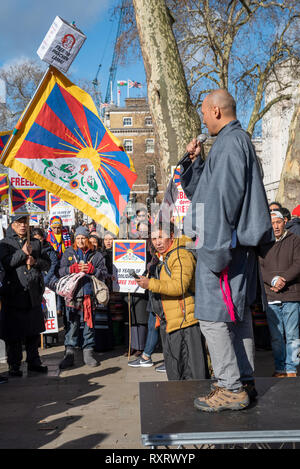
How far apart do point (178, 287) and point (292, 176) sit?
1085 centimetres

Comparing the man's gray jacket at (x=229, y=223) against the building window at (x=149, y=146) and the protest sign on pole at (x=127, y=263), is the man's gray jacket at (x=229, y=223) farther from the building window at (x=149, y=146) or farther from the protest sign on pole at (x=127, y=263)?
the building window at (x=149, y=146)

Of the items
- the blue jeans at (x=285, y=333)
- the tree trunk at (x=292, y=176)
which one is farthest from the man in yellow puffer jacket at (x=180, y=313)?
the tree trunk at (x=292, y=176)

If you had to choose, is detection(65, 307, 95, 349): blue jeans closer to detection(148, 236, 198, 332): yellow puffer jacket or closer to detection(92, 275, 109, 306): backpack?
detection(92, 275, 109, 306): backpack

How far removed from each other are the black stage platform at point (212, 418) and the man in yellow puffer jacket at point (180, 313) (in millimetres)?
1190

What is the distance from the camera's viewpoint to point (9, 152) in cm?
632

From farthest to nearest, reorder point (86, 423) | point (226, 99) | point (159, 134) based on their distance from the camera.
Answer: point (159, 134)
point (86, 423)
point (226, 99)

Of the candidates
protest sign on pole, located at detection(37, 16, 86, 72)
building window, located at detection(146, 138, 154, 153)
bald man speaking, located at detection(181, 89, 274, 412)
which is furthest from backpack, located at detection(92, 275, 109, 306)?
building window, located at detection(146, 138, 154, 153)

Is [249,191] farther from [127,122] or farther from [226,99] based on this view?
[127,122]

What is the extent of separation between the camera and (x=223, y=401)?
3.32 meters

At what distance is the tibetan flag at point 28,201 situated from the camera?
24.3 ft

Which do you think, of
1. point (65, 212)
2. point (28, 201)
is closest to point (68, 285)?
point (28, 201)

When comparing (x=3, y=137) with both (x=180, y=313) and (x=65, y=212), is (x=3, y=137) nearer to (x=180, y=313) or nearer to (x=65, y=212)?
(x=180, y=313)
